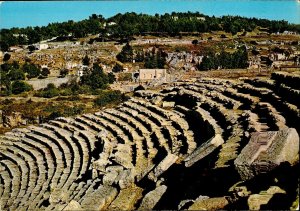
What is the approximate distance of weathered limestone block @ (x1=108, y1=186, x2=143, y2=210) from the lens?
38.4 ft

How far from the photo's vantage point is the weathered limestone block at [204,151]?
41.6ft

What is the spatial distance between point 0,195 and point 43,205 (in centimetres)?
421

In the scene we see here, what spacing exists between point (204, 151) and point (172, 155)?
4.49 ft

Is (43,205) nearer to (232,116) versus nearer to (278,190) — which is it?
(232,116)

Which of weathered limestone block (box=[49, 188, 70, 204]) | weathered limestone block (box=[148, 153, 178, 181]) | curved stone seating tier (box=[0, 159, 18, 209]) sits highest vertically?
weathered limestone block (box=[148, 153, 178, 181])

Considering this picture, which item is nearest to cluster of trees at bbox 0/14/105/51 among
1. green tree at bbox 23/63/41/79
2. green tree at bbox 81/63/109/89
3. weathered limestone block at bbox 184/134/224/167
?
green tree at bbox 23/63/41/79

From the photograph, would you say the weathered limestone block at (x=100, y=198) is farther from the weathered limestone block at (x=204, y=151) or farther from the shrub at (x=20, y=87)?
the shrub at (x=20, y=87)

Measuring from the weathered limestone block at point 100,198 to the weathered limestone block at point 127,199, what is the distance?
0.22 metres

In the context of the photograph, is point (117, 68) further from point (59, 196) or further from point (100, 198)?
point (100, 198)

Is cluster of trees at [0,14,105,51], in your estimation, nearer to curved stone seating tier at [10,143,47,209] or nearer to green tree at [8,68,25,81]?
green tree at [8,68,25,81]

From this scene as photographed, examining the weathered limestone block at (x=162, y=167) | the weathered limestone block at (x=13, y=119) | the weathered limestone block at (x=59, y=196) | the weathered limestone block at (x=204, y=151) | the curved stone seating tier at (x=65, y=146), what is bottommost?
the weathered limestone block at (x=13, y=119)

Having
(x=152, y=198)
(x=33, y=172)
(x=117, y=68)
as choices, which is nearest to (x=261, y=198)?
(x=152, y=198)

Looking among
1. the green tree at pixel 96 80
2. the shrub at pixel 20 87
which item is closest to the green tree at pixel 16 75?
the shrub at pixel 20 87

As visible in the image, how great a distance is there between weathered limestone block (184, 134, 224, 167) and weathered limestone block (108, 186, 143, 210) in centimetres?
166
